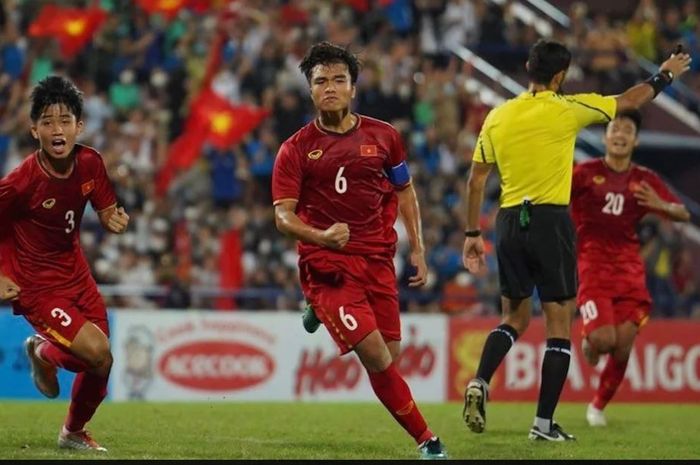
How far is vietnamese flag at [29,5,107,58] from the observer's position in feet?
69.3

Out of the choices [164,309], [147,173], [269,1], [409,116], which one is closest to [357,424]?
[164,309]

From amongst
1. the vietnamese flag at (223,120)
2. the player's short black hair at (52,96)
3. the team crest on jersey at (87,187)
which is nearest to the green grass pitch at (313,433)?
the team crest on jersey at (87,187)

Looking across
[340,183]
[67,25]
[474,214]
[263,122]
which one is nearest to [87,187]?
[340,183]

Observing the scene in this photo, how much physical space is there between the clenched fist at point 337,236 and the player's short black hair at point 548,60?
8.37 ft

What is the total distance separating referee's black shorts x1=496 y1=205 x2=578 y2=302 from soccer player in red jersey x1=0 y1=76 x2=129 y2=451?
285cm

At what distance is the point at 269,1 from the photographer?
76.8 feet

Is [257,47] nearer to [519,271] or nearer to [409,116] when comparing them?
[409,116]

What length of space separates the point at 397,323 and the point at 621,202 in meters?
3.77

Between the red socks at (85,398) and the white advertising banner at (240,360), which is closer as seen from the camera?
the red socks at (85,398)

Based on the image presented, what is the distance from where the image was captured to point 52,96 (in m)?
9.54

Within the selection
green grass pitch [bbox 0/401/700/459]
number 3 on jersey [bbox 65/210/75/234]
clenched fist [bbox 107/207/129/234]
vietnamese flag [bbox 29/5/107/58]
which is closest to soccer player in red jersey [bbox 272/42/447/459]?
green grass pitch [bbox 0/401/700/459]

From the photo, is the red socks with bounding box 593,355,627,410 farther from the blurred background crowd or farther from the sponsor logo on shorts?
the blurred background crowd

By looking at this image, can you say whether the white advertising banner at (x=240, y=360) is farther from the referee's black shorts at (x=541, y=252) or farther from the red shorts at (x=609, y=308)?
the referee's black shorts at (x=541, y=252)

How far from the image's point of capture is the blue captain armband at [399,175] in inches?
378
